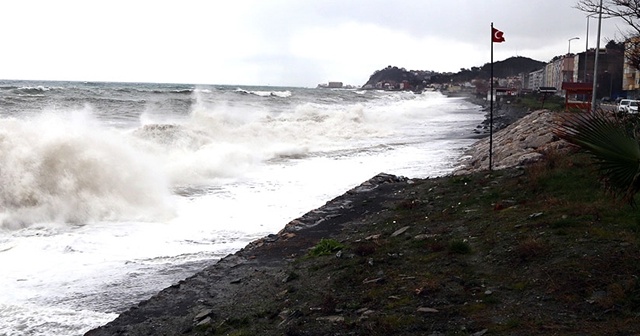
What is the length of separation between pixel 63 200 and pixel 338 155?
14.4m

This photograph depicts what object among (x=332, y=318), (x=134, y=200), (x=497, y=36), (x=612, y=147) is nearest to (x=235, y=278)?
(x=332, y=318)

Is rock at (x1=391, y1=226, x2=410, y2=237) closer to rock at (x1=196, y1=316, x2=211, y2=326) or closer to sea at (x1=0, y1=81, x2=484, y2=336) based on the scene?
sea at (x1=0, y1=81, x2=484, y2=336)

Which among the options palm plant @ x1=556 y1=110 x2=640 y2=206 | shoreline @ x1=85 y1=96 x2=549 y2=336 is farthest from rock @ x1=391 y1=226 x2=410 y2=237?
palm plant @ x1=556 y1=110 x2=640 y2=206

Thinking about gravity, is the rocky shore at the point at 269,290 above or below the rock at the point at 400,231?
below

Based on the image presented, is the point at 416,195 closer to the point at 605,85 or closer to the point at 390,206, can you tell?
the point at 390,206

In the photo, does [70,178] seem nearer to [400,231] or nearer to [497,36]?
[400,231]

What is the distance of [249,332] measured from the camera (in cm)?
671

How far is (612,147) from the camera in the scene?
5539mm

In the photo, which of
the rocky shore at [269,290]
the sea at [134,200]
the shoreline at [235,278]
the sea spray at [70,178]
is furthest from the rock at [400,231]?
the sea spray at [70,178]

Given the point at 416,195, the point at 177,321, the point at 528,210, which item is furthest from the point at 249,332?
the point at 416,195

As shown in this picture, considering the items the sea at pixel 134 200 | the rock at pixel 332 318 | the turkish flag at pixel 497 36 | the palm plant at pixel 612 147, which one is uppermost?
the turkish flag at pixel 497 36

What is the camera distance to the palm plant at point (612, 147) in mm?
Result: 5410

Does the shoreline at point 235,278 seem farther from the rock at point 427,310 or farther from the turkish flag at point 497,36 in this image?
the turkish flag at point 497,36

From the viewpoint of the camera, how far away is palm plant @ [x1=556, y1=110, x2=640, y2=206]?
5410mm
